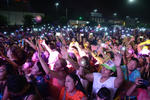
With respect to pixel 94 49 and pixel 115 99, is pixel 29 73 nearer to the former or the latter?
pixel 115 99

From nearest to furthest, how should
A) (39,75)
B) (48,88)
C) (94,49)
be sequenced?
(48,88)
(39,75)
(94,49)

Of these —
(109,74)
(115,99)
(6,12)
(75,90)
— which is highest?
(6,12)

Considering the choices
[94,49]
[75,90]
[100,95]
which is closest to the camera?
[100,95]

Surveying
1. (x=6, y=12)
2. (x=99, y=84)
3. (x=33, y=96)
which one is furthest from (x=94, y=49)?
(x=6, y=12)

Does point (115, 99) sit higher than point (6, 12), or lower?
lower

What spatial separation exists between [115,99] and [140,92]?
1.44ft

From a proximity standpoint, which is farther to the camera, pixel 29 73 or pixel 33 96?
pixel 29 73

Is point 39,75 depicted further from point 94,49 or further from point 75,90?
point 94,49

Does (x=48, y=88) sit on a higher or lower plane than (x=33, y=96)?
lower

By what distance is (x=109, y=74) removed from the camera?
9.39 feet

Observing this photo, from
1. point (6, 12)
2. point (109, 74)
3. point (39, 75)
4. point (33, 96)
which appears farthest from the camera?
point (6, 12)

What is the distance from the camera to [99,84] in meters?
2.88

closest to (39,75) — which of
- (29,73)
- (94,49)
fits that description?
(29,73)

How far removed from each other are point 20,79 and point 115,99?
160cm
